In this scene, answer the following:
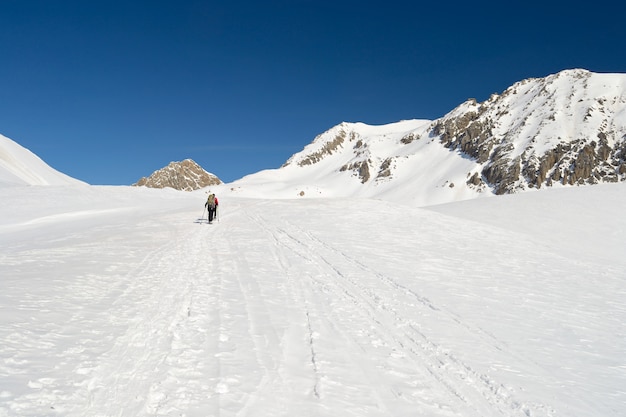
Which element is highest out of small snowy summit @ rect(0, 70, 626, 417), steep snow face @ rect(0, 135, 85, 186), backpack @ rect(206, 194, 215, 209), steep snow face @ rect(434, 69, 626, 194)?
steep snow face @ rect(434, 69, 626, 194)

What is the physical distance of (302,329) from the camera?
22.8 feet

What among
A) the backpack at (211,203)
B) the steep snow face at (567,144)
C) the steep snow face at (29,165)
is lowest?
the backpack at (211,203)

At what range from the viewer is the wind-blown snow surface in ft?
15.3

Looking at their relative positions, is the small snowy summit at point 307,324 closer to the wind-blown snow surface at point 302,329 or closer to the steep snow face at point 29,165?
the wind-blown snow surface at point 302,329

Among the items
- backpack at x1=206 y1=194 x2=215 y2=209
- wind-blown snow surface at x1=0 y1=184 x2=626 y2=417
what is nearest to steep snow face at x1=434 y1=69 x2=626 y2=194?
backpack at x1=206 y1=194 x2=215 y2=209

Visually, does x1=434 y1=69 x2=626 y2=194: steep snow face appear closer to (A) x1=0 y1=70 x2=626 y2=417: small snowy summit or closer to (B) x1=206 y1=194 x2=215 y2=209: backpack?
(B) x1=206 y1=194 x2=215 y2=209: backpack

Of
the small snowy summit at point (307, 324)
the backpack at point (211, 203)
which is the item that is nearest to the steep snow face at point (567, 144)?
the backpack at point (211, 203)

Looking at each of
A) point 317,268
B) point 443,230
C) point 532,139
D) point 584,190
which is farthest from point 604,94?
point 317,268

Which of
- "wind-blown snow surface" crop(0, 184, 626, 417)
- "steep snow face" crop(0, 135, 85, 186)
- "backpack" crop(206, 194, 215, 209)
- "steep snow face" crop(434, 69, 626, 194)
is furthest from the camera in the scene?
"steep snow face" crop(434, 69, 626, 194)

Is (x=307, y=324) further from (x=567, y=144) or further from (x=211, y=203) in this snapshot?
(x=567, y=144)

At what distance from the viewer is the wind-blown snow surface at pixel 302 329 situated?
15.3 feet

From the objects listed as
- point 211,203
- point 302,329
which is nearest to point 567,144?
point 211,203

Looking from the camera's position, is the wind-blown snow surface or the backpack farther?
the backpack

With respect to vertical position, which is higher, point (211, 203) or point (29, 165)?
point (29, 165)
